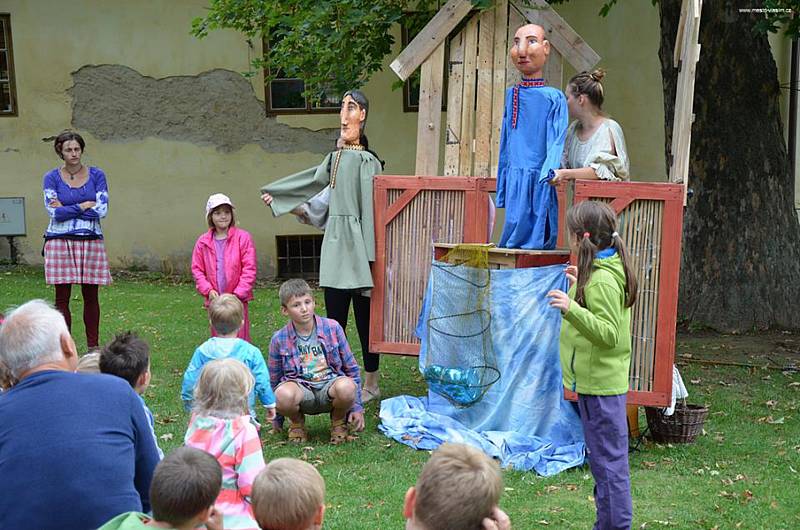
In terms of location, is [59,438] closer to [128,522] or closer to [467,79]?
[128,522]

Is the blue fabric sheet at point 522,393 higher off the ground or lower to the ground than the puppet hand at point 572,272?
lower

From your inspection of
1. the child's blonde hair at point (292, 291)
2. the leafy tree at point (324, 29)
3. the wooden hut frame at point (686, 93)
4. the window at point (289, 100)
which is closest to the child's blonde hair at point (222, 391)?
the child's blonde hair at point (292, 291)

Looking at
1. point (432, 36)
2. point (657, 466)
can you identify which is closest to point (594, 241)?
point (657, 466)

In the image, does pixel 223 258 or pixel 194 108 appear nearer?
pixel 223 258

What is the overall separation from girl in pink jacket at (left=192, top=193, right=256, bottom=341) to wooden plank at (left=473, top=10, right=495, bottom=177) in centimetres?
166

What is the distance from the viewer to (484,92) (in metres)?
6.46

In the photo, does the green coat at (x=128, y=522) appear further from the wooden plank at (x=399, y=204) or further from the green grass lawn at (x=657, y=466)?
the wooden plank at (x=399, y=204)

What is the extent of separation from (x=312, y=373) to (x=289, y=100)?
7.81 m

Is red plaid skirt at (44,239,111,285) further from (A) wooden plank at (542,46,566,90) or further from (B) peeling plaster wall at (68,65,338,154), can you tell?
(B) peeling plaster wall at (68,65,338,154)

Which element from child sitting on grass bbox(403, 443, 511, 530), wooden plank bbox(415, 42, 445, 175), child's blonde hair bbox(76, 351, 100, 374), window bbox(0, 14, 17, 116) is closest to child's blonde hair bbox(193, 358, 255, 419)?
child's blonde hair bbox(76, 351, 100, 374)

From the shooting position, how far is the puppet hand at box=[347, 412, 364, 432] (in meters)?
5.72

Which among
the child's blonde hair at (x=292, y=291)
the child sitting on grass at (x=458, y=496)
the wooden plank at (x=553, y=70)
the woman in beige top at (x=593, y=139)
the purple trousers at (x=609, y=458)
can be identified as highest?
the wooden plank at (x=553, y=70)

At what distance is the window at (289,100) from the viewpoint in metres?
12.6

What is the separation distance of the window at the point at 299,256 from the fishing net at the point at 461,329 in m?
7.31
